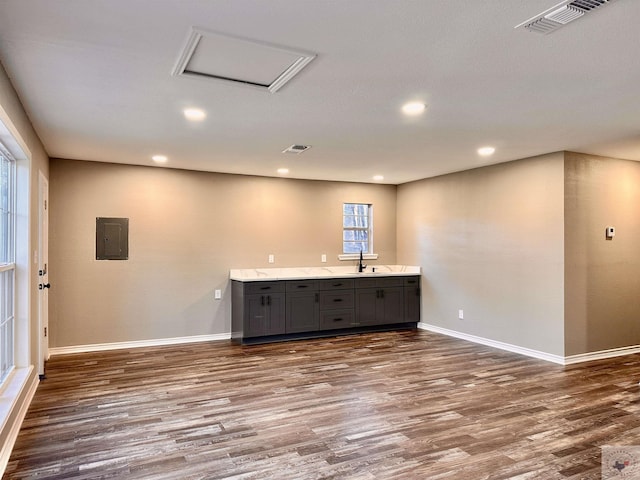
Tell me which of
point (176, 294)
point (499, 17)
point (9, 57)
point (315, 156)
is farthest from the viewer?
point (176, 294)

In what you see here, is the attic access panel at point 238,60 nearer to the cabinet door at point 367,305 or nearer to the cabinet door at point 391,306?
the cabinet door at point 367,305

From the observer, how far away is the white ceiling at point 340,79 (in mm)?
1967

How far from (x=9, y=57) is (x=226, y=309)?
4198 mm

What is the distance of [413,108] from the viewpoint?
3301 mm

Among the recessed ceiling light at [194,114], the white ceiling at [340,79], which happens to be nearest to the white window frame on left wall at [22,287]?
the white ceiling at [340,79]

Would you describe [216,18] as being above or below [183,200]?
above

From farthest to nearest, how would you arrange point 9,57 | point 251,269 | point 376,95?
1. point 251,269
2. point 376,95
3. point 9,57

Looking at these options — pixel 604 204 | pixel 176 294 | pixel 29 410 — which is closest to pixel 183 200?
pixel 176 294

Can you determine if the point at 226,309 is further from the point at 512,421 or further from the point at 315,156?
the point at 512,421

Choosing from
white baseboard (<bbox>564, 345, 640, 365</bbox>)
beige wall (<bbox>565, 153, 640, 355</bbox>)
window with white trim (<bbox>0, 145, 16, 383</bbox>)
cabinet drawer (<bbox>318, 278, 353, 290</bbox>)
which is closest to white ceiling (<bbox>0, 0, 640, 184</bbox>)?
beige wall (<bbox>565, 153, 640, 355</bbox>)

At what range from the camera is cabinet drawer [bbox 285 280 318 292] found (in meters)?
5.93

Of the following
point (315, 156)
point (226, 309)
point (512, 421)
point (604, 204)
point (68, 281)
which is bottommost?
point (512, 421)

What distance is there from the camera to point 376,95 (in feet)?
9.89

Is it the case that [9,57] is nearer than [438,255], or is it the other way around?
[9,57]
